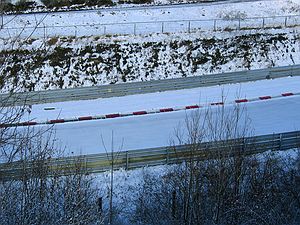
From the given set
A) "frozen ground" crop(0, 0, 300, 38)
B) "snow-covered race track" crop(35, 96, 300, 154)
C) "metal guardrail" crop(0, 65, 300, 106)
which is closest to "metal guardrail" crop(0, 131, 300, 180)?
"snow-covered race track" crop(35, 96, 300, 154)

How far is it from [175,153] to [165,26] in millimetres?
16037

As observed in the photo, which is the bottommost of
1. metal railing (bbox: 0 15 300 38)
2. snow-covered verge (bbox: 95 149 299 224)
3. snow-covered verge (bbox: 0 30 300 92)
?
snow-covered verge (bbox: 95 149 299 224)

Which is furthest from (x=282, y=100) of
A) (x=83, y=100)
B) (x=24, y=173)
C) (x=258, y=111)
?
(x=24, y=173)

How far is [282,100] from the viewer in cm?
2438

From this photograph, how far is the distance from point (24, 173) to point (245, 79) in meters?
18.0

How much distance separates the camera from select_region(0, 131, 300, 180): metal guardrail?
13.5 m

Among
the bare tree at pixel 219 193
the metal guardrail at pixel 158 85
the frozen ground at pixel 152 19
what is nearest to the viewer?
the bare tree at pixel 219 193

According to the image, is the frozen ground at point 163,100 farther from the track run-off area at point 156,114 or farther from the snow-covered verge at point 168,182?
the snow-covered verge at point 168,182

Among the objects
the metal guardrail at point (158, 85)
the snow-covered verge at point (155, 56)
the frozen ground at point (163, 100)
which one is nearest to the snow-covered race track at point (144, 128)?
the frozen ground at point (163, 100)

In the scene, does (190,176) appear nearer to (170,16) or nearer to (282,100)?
(282,100)

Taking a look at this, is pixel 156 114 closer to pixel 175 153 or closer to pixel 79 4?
pixel 175 153

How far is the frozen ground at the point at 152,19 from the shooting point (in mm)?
29625

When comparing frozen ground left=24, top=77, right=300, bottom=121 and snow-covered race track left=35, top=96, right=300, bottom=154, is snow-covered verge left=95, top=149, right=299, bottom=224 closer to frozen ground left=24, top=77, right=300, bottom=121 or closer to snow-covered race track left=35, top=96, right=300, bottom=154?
snow-covered race track left=35, top=96, right=300, bottom=154

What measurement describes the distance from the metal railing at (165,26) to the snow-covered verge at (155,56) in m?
0.69
